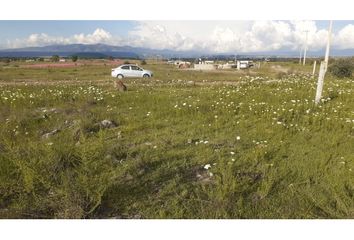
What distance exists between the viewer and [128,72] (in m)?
27.8

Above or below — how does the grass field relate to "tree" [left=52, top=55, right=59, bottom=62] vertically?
above

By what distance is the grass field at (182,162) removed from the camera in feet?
13.6

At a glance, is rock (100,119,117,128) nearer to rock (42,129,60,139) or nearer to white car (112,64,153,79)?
rock (42,129,60,139)

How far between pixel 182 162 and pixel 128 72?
23145 mm

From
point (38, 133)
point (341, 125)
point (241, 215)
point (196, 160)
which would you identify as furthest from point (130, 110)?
point (241, 215)

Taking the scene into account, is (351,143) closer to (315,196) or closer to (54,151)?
(315,196)

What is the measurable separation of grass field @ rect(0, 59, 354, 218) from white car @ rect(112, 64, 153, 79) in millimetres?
18456

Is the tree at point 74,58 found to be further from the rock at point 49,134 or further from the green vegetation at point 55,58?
the rock at point 49,134

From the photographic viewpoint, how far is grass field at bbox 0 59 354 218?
4137mm

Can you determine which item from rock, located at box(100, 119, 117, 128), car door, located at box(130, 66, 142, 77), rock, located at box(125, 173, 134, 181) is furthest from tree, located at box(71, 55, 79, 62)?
rock, located at box(125, 173, 134, 181)

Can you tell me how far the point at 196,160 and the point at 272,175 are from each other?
130cm

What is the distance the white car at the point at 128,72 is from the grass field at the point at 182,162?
60.6ft

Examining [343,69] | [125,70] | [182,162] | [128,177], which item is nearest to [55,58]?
[125,70]

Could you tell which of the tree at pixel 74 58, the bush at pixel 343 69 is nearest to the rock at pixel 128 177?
the bush at pixel 343 69
